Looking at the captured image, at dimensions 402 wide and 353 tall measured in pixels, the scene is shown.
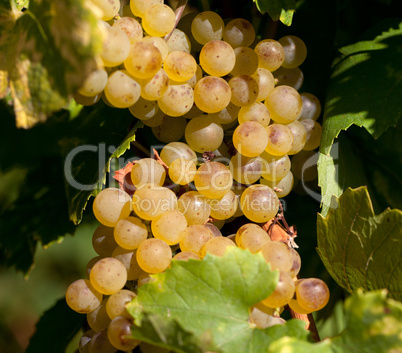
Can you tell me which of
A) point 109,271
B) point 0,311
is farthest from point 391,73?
point 0,311

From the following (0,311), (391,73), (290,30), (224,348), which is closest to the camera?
(224,348)

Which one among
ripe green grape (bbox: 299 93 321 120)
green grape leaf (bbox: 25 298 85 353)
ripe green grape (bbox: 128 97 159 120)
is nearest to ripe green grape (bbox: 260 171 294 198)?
ripe green grape (bbox: 299 93 321 120)

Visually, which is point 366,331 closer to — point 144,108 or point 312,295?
point 312,295

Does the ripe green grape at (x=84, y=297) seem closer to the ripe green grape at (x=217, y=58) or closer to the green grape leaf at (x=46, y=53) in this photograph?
the green grape leaf at (x=46, y=53)

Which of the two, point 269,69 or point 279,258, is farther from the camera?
point 269,69

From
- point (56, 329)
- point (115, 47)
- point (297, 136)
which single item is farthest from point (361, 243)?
point (56, 329)

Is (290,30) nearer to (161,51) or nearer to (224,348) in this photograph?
(161,51)

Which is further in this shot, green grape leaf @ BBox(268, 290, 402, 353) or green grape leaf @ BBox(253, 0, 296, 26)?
green grape leaf @ BBox(253, 0, 296, 26)

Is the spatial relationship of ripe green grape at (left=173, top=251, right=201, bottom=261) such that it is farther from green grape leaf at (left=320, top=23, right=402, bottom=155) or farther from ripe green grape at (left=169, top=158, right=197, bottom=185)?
green grape leaf at (left=320, top=23, right=402, bottom=155)
